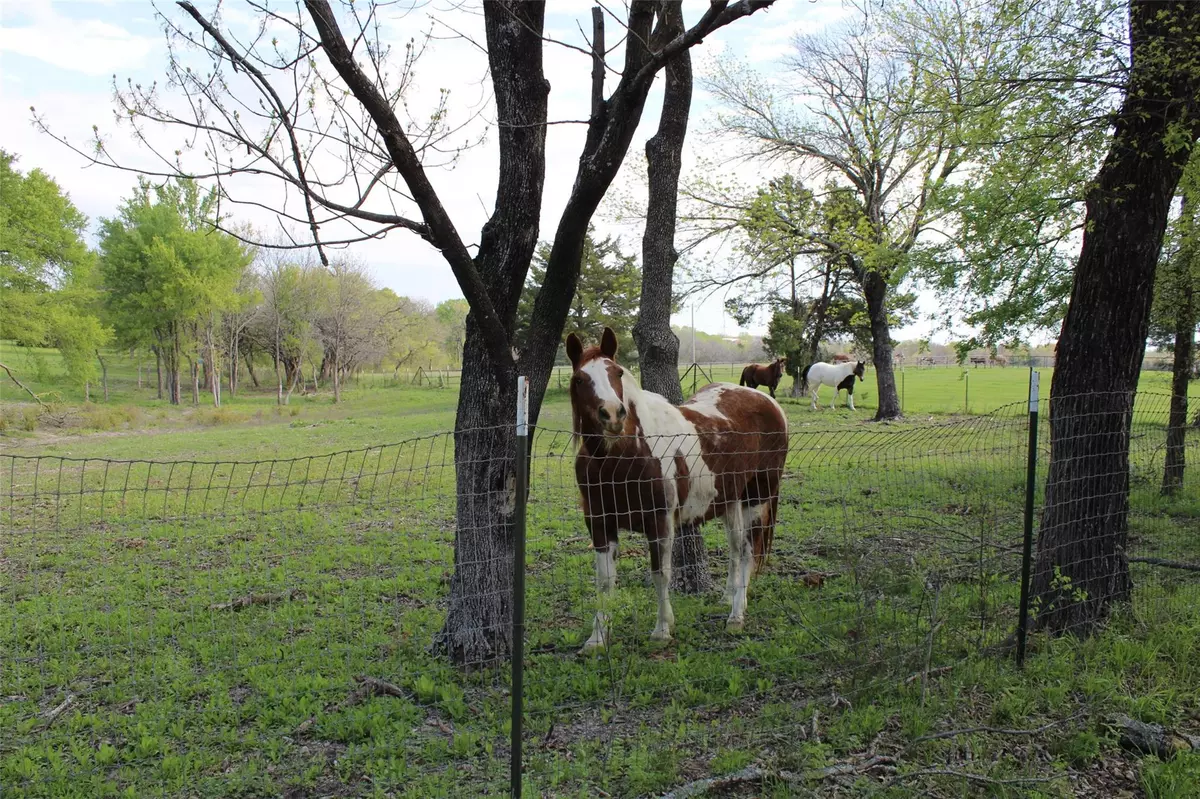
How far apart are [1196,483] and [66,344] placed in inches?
1231

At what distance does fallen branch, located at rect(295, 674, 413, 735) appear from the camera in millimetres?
3676

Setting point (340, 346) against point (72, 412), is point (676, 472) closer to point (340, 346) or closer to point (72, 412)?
point (72, 412)

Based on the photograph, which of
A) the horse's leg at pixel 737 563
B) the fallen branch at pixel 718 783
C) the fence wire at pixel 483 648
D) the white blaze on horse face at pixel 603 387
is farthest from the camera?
the horse's leg at pixel 737 563

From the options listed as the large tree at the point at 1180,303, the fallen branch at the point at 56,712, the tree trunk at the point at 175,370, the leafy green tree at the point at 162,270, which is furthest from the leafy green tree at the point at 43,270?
the large tree at the point at 1180,303

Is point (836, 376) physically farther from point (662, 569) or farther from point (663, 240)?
point (662, 569)

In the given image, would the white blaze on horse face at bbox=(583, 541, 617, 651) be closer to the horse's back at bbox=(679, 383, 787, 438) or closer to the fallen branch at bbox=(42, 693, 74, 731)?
the horse's back at bbox=(679, 383, 787, 438)

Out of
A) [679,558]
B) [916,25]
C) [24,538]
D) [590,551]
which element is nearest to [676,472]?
[679,558]

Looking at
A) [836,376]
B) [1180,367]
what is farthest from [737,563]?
[836,376]

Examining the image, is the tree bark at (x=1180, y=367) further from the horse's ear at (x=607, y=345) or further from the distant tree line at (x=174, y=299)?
the distant tree line at (x=174, y=299)

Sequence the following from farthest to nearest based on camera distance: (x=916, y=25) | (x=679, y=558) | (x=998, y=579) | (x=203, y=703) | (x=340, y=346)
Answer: (x=340, y=346) < (x=916, y=25) < (x=679, y=558) < (x=998, y=579) < (x=203, y=703)

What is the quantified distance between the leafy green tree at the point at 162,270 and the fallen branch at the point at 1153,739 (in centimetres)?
3794

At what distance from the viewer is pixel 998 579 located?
4.95 metres

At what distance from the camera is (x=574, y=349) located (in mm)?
4250

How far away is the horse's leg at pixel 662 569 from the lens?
4465 millimetres
